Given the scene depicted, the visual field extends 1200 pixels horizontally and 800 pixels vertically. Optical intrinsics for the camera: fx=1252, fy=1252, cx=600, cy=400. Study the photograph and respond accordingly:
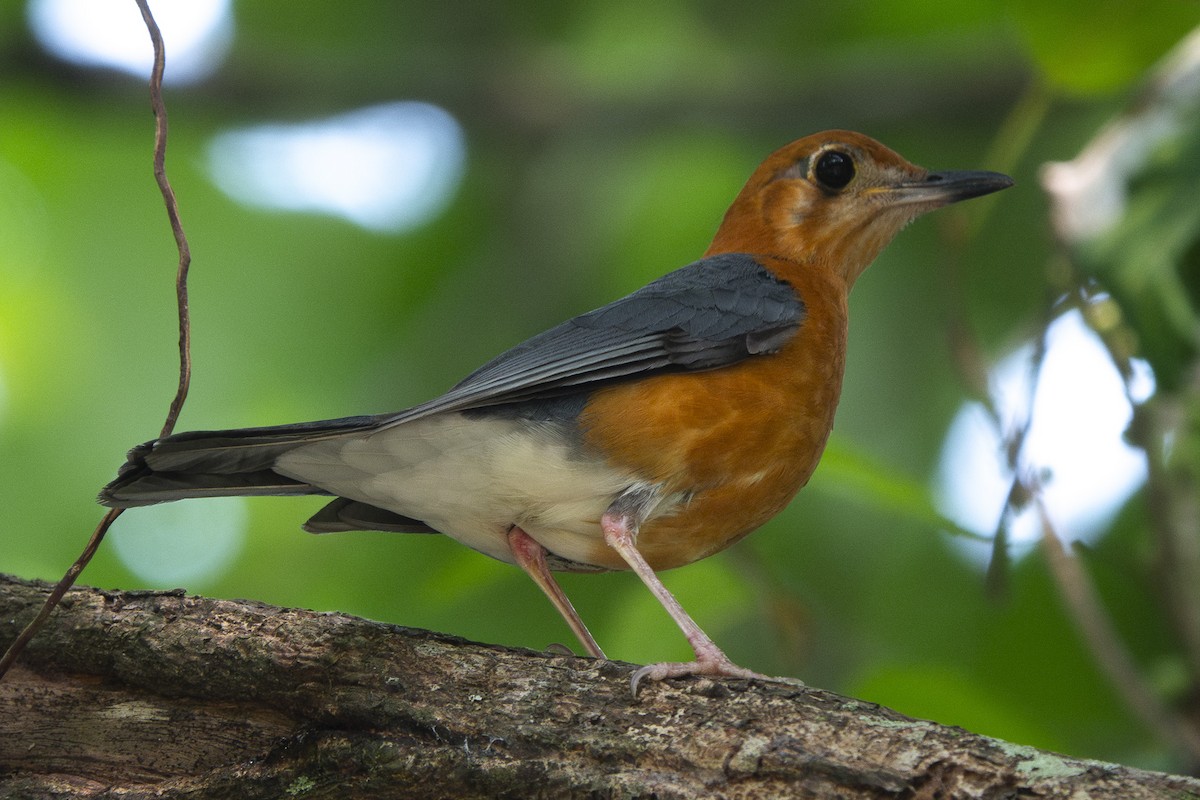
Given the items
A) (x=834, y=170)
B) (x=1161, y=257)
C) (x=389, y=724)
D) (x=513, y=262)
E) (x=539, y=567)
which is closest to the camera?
(x=389, y=724)

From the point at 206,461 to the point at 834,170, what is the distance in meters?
2.87

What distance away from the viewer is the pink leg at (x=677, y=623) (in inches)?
134

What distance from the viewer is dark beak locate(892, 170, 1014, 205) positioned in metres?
5.07

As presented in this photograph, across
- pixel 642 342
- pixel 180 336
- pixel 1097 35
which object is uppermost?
pixel 1097 35

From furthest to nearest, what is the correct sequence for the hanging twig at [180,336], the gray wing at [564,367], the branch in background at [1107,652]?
the branch in background at [1107,652], the gray wing at [564,367], the hanging twig at [180,336]

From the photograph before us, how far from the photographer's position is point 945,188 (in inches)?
203

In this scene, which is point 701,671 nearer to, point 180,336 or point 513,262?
point 180,336

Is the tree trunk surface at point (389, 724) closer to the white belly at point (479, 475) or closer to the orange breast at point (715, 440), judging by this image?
the white belly at point (479, 475)

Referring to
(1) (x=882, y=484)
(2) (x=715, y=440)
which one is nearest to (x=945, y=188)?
(1) (x=882, y=484)

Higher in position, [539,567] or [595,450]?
[595,450]

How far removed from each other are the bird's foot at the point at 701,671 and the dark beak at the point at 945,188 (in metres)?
2.38

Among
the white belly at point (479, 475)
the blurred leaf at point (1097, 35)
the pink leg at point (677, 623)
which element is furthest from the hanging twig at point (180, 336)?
the blurred leaf at point (1097, 35)

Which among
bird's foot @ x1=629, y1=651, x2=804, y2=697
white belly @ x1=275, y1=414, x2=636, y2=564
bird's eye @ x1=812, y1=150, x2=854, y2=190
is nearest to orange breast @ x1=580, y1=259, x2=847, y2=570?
white belly @ x1=275, y1=414, x2=636, y2=564

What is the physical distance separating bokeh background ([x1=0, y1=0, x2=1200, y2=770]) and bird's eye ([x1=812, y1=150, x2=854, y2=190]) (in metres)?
0.61
